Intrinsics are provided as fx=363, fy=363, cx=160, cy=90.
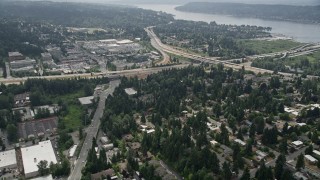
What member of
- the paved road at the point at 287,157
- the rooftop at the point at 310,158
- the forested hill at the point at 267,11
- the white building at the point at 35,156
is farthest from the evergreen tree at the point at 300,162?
the forested hill at the point at 267,11

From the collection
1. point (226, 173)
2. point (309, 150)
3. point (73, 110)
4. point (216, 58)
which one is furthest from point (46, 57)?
point (309, 150)

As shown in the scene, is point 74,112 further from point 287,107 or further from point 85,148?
point 287,107

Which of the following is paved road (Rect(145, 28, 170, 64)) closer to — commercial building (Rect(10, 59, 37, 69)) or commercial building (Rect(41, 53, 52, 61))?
commercial building (Rect(41, 53, 52, 61))

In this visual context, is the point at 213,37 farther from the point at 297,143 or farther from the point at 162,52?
the point at 297,143

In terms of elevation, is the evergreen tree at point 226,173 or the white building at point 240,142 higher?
the evergreen tree at point 226,173

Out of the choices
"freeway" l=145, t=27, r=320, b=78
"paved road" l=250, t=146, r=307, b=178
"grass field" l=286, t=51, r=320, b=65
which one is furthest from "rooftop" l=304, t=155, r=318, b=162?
"grass field" l=286, t=51, r=320, b=65

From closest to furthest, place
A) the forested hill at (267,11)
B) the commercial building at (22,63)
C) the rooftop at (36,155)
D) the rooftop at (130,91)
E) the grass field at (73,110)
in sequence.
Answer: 1. the rooftop at (36,155)
2. the grass field at (73,110)
3. the rooftop at (130,91)
4. the commercial building at (22,63)
5. the forested hill at (267,11)

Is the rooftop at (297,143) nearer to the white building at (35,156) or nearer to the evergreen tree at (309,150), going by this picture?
the evergreen tree at (309,150)
